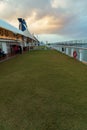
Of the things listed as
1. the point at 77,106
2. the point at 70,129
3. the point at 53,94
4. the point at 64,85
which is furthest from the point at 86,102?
the point at 64,85

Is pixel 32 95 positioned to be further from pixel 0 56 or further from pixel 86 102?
pixel 0 56

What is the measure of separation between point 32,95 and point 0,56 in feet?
49.4

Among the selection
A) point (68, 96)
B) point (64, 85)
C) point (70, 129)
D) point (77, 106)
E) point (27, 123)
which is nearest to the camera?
point (70, 129)

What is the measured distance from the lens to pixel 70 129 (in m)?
3.43

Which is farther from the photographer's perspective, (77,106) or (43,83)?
(43,83)

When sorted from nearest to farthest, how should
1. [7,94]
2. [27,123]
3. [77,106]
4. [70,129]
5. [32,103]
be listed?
[70,129] → [27,123] → [77,106] → [32,103] → [7,94]

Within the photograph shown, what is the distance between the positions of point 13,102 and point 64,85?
2179 mm

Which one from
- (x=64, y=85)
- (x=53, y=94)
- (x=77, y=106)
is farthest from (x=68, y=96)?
(x=64, y=85)

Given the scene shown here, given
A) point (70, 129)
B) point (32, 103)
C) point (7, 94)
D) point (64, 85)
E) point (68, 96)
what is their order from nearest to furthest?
1. point (70, 129)
2. point (32, 103)
3. point (68, 96)
4. point (7, 94)
5. point (64, 85)

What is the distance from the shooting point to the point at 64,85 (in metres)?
6.61

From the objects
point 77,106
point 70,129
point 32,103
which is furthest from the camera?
point 32,103

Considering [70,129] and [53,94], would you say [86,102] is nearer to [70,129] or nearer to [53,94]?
[53,94]

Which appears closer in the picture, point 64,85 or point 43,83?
point 64,85

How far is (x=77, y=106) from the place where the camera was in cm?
449
